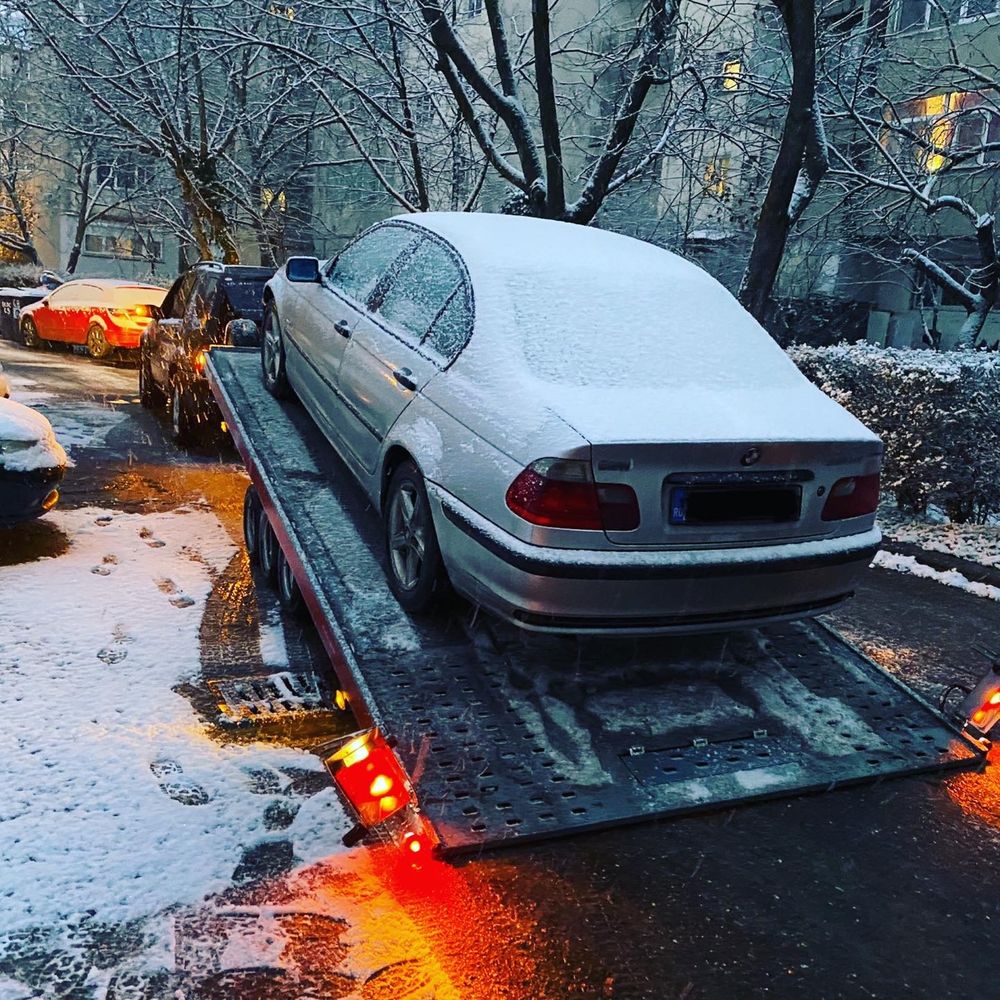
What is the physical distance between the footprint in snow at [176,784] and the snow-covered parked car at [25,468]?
9.88 ft

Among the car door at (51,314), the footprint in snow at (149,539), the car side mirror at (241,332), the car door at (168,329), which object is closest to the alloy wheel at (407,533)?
the footprint in snow at (149,539)

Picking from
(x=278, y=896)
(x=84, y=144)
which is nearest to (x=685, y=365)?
(x=278, y=896)

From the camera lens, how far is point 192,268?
9.04 meters

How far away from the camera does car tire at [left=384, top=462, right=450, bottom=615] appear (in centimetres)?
350

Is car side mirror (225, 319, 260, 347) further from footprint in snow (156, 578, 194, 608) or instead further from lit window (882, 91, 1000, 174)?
lit window (882, 91, 1000, 174)

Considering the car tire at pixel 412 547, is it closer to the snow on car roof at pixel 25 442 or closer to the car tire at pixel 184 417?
the snow on car roof at pixel 25 442

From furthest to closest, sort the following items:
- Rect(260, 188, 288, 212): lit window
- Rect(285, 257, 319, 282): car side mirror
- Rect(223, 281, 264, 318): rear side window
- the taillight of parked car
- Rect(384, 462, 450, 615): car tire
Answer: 1. Rect(260, 188, 288, 212): lit window
2. Rect(223, 281, 264, 318): rear side window
3. Rect(285, 257, 319, 282): car side mirror
4. Rect(384, 462, 450, 615): car tire
5. the taillight of parked car

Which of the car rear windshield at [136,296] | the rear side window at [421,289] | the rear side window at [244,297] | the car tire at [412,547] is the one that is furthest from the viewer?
the car rear windshield at [136,296]

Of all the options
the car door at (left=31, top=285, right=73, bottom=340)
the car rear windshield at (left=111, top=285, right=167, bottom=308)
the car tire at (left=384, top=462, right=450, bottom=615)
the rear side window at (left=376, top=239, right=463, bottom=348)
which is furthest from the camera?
the car door at (left=31, top=285, right=73, bottom=340)

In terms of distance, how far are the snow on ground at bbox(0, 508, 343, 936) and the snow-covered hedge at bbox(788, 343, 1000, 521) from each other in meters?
5.36

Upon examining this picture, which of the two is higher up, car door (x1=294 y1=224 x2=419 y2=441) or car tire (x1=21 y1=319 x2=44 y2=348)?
car door (x1=294 y1=224 x2=419 y2=441)

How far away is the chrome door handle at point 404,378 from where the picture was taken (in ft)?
12.3

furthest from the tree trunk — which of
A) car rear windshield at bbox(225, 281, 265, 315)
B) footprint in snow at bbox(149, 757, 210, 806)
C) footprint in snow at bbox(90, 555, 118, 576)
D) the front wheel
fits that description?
the front wheel

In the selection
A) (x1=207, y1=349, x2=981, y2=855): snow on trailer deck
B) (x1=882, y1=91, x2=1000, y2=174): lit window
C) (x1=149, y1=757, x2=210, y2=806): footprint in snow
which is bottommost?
(x1=149, y1=757, x2=210, y2=806): footprint in snow
